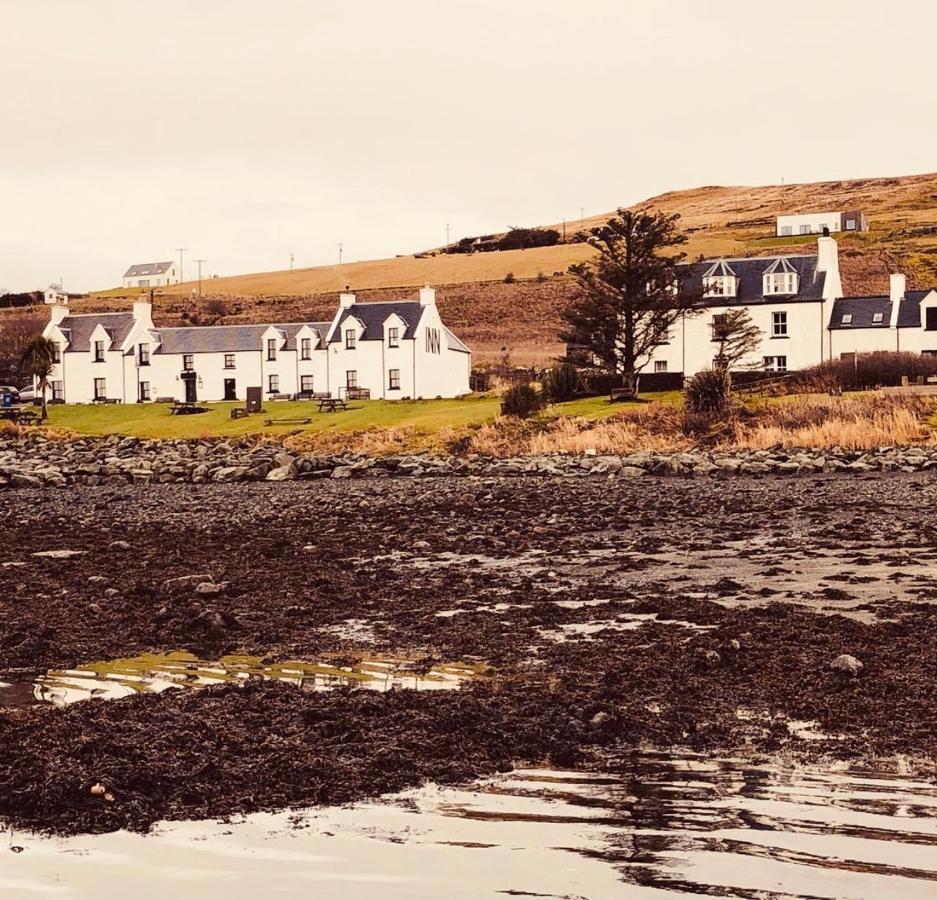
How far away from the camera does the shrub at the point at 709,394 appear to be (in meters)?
54.3

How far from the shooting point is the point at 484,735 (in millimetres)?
9758

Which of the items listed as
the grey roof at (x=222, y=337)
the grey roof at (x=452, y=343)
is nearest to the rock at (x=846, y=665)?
the grey roof at (x=452, y=343)

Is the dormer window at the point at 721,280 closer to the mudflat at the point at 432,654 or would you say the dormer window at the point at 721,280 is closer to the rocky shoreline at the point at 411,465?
the rocky shoreline at the point at 411,465

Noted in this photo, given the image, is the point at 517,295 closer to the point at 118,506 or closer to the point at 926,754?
the point at 118,506

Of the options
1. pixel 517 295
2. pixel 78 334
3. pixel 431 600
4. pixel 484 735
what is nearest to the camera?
pixel 484 735

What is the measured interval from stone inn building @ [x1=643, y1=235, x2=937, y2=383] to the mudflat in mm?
49400

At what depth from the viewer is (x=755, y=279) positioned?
79000mm

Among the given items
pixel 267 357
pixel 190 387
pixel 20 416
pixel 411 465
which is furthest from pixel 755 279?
pixel 20 416

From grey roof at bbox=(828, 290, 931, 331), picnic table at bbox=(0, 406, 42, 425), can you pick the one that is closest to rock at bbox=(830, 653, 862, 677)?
grey roof at bbox=(828, 290, 931, 331)

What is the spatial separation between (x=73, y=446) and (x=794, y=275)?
137 feet

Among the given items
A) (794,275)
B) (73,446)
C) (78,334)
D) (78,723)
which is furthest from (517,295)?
(78,723)

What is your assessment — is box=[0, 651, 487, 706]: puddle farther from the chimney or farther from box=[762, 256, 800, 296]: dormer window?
the chimney

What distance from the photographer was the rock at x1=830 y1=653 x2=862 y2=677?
1168 centimetres

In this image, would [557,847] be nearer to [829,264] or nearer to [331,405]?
[331,405]
